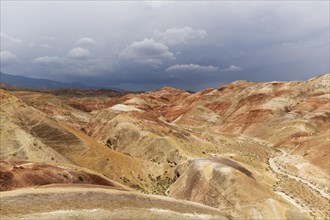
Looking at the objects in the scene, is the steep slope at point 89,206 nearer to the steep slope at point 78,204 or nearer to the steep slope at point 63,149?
the steep slope at point 78,204

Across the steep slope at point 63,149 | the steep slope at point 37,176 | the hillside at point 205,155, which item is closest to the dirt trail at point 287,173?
the hillside at point 205,155

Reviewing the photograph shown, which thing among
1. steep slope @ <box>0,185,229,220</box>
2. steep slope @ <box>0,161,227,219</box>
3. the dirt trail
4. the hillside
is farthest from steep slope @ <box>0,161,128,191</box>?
the dirt trail

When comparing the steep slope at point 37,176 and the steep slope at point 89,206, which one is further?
the steep slope at point 37,176

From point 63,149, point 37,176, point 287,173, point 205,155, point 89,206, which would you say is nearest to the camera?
point 89,206

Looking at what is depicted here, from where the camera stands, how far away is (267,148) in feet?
321

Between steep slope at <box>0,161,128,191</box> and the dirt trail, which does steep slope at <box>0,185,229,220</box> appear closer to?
steep slope at <box>0,161,128,191</box>

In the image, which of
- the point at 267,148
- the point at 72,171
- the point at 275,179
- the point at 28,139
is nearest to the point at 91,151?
the point at 28,139

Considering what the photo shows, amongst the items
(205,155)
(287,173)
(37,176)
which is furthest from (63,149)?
(287,173)

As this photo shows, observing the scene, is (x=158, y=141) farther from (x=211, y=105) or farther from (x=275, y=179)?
(x=211, y=105)

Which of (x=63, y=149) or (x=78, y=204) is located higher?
(x=78, y=204)

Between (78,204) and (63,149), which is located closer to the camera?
(78,204)

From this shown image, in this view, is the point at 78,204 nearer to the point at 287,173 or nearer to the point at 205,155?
the point at 205,155

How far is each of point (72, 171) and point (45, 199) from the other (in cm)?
1463

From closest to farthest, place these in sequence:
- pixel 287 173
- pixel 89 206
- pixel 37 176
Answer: pixel 89 206 < pixel 37 176 < pixel 287 173
